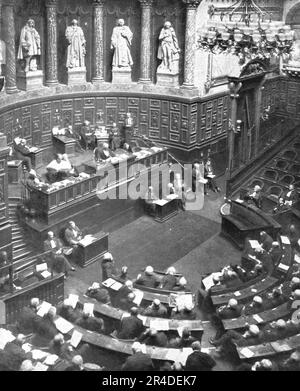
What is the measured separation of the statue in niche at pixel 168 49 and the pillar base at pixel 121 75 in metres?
1.51

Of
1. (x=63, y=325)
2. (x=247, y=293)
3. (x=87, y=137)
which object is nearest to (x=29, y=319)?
(x=63, y=325)

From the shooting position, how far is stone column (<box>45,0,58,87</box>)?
21.4 metres

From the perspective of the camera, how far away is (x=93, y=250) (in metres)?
16.9

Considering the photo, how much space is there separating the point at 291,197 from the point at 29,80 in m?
10.8

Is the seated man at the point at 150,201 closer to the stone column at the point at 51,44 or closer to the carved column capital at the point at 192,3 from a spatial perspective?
the stone column at the point at 51,44

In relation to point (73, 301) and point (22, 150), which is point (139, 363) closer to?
point (73, 301)

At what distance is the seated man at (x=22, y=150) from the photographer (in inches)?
758

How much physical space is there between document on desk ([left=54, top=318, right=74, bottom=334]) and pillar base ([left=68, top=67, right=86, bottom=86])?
12788mm

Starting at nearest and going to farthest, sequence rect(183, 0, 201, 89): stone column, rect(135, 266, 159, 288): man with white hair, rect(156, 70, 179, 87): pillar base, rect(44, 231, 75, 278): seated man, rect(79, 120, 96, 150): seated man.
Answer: rect(135, 266, 159, 288): man with white hair → rect(44, 231, 75, 278): seated man → rect(79, 120, 96, 150): seated man → rect(183, 0, 201, 89): stone column → rect(156, 70, 179, 87): pillar base

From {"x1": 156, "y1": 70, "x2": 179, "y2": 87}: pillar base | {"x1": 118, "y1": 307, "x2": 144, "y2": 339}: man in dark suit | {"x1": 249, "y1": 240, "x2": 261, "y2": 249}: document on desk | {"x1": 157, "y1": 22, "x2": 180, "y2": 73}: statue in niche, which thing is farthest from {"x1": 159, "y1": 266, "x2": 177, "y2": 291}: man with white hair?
{"x1": 157, "y1": 22, "x2": 180, "y2": 73}: statue in niche

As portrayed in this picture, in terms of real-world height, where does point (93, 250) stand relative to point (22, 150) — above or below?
below

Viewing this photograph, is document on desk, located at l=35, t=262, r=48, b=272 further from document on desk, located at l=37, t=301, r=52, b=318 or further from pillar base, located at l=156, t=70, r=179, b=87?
pillar base, located at l=156, t=70, r=179, b=87

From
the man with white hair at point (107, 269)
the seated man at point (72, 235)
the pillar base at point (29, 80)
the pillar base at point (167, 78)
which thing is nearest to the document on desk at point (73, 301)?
the man with white hair at point (107, 269)

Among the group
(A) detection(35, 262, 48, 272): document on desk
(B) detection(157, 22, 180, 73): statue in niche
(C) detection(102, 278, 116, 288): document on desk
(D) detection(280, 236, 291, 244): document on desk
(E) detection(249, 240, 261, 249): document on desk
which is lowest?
(C) detection(102, 278, 116, 288): document on desk
